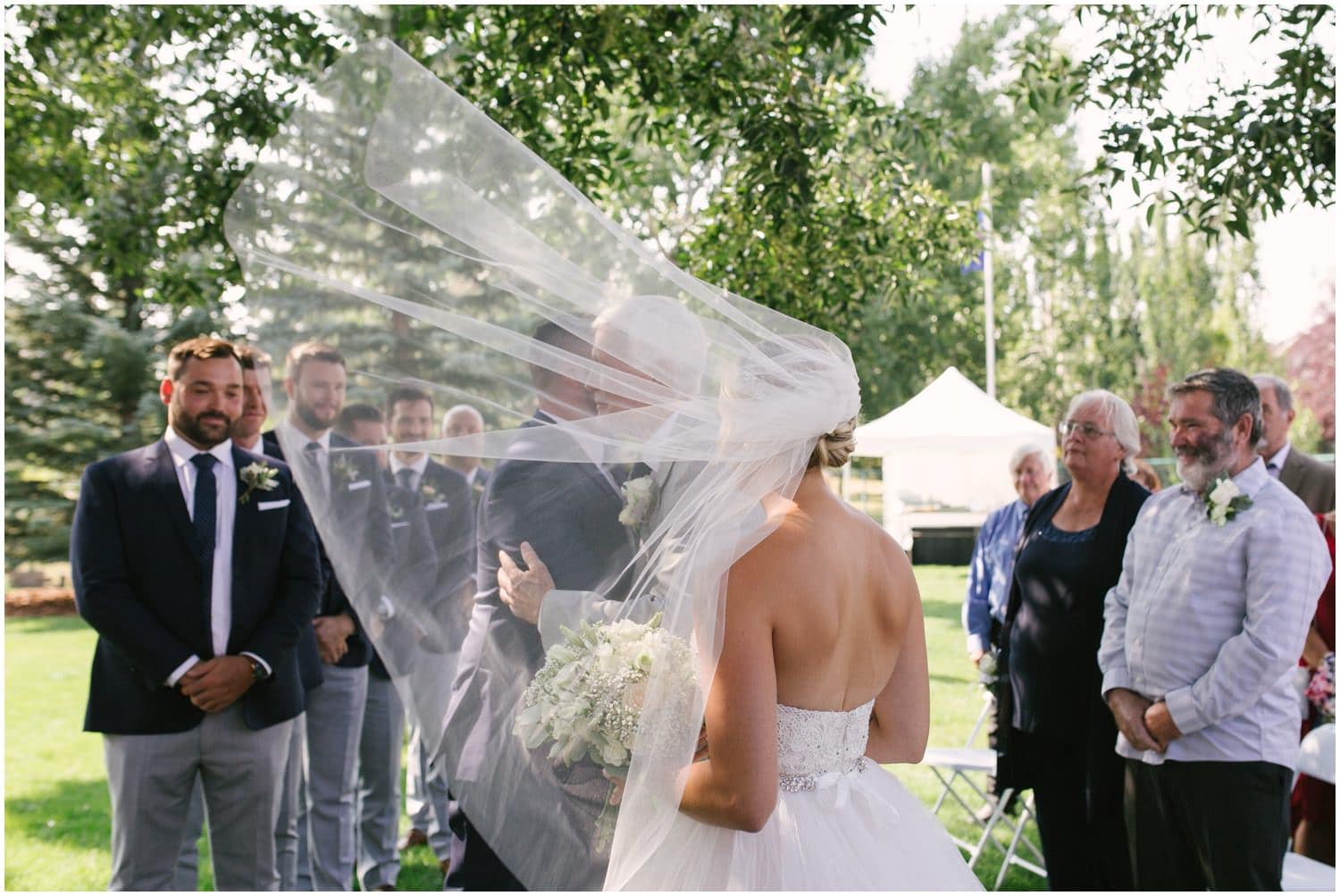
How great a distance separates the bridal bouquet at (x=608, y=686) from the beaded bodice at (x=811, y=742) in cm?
27

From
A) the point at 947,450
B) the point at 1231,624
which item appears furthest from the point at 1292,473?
the point at 947,450

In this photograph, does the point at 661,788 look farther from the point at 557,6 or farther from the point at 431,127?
the point at 557,6

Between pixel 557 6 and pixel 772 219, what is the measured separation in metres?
1.57

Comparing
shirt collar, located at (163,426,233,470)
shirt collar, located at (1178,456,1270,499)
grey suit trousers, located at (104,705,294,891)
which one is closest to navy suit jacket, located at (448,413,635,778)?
grey suit trousers, located at (104,705,294,891)

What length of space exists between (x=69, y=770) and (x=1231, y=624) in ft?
24.6

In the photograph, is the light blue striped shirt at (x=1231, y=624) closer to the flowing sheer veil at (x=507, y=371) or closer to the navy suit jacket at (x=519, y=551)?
the flowing sheer veil at (x=507, y=371)

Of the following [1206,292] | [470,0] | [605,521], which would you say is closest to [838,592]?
[605,521]

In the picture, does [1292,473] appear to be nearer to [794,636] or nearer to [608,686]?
[794,636]

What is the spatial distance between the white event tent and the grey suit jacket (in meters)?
2.97

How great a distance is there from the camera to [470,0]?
6.41 m

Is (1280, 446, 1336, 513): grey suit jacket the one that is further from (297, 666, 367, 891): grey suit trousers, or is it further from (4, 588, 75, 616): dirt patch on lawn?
(4, 588, 75, 616): dirt patch on lawn

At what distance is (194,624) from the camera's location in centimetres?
407

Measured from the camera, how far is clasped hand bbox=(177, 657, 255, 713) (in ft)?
13.0

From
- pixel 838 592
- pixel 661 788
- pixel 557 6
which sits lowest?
pixel 661 788
